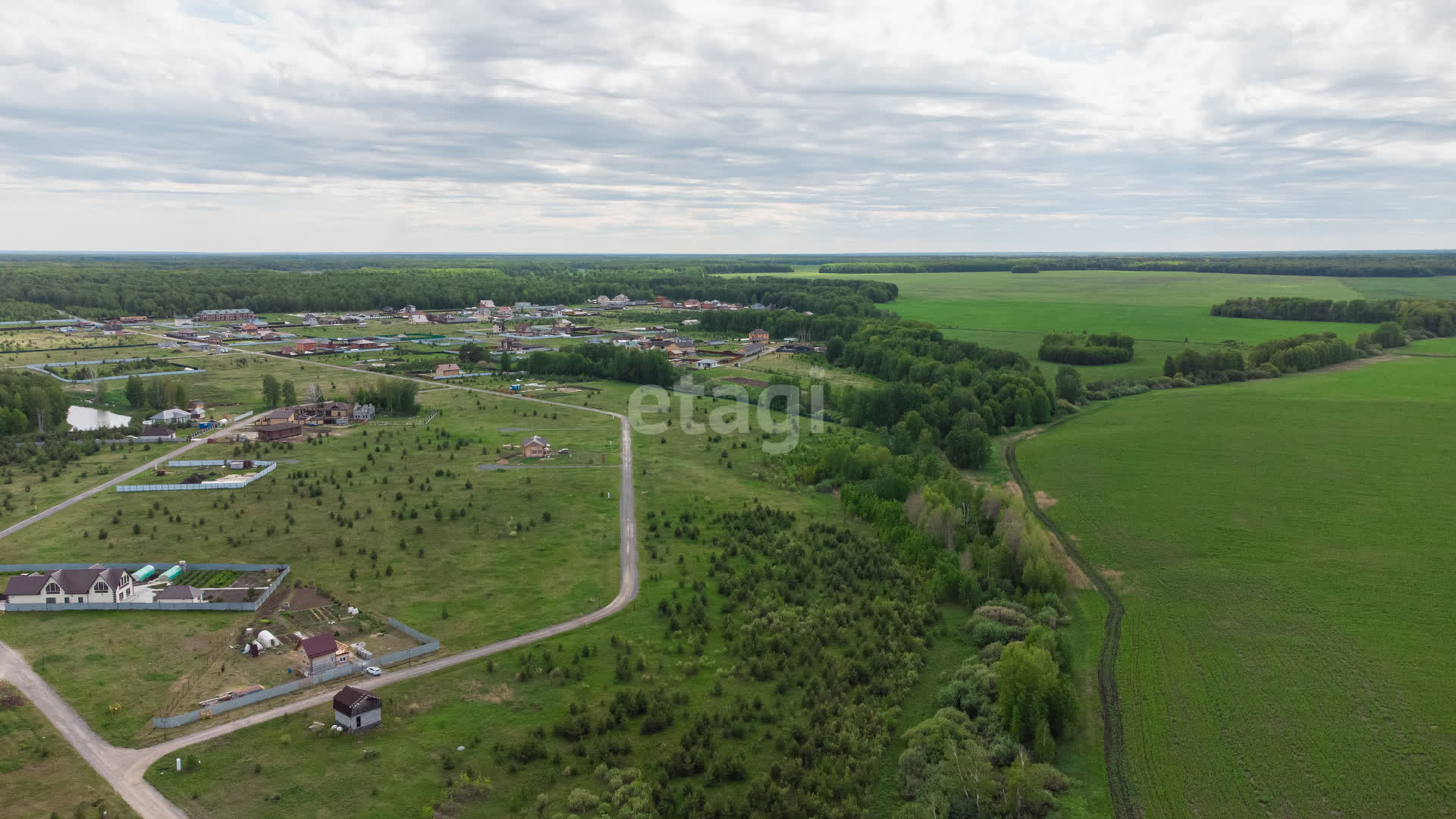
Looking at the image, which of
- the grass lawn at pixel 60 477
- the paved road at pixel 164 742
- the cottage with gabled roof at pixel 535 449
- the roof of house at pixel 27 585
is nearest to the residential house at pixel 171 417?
the grass lawn at pixel 60 477

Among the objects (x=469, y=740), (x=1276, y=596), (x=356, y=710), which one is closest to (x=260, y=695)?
(x=356, y=710)

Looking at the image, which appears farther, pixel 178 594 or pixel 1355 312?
pixel 1355 312

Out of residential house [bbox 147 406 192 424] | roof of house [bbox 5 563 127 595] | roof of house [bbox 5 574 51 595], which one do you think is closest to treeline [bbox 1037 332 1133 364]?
residential house [bbox 147 406 192 424]

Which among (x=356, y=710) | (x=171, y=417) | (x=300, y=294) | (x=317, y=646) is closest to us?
(x=356, y=710)

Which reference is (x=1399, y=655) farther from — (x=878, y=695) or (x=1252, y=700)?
(x=878, y=695)

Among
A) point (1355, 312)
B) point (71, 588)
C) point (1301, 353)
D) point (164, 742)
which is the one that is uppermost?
point (1355, 312)

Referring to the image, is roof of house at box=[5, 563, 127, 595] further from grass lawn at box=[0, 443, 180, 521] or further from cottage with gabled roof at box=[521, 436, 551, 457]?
cottage with gabled roof at box=[521, 436, 551, 457]

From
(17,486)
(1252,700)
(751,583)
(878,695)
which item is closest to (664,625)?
(751,583)

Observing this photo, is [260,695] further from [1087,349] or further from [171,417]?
[1087,349]
